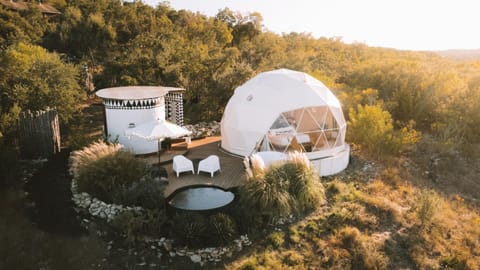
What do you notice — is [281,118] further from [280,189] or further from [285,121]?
[280,189]

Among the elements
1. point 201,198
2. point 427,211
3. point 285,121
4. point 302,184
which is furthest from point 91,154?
point 427,211

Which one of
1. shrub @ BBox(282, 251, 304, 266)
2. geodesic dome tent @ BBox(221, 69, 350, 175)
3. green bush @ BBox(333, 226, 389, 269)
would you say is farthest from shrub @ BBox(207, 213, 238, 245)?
geodesic dome tent @ BBox(221, 69, 350, 175)

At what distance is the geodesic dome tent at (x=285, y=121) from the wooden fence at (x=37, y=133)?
6.39 m

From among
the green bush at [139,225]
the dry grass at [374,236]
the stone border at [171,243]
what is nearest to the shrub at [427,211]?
the dry grass at [374,236]

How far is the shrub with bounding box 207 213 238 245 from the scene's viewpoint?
770 centimetres

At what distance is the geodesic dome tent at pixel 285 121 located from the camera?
11.9 meters

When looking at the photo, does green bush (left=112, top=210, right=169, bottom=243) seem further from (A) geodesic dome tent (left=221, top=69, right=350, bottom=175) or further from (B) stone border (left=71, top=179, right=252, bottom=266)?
(A) geodesic dome tent (left=221, top=69, right=350, bottom=175)

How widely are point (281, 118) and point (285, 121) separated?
183 millimetres

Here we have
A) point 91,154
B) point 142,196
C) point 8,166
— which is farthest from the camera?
point 8,166

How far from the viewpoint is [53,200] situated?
9383 mm

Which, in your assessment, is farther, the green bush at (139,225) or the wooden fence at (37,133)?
the wooden fence at (37,133)

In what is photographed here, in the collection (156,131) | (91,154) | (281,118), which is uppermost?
(281,118)

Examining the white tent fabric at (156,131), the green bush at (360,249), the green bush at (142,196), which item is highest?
the white tent fabric at (156,131)

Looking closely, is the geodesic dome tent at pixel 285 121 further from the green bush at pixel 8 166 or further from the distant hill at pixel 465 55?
the distant hill at pixel 465 55
